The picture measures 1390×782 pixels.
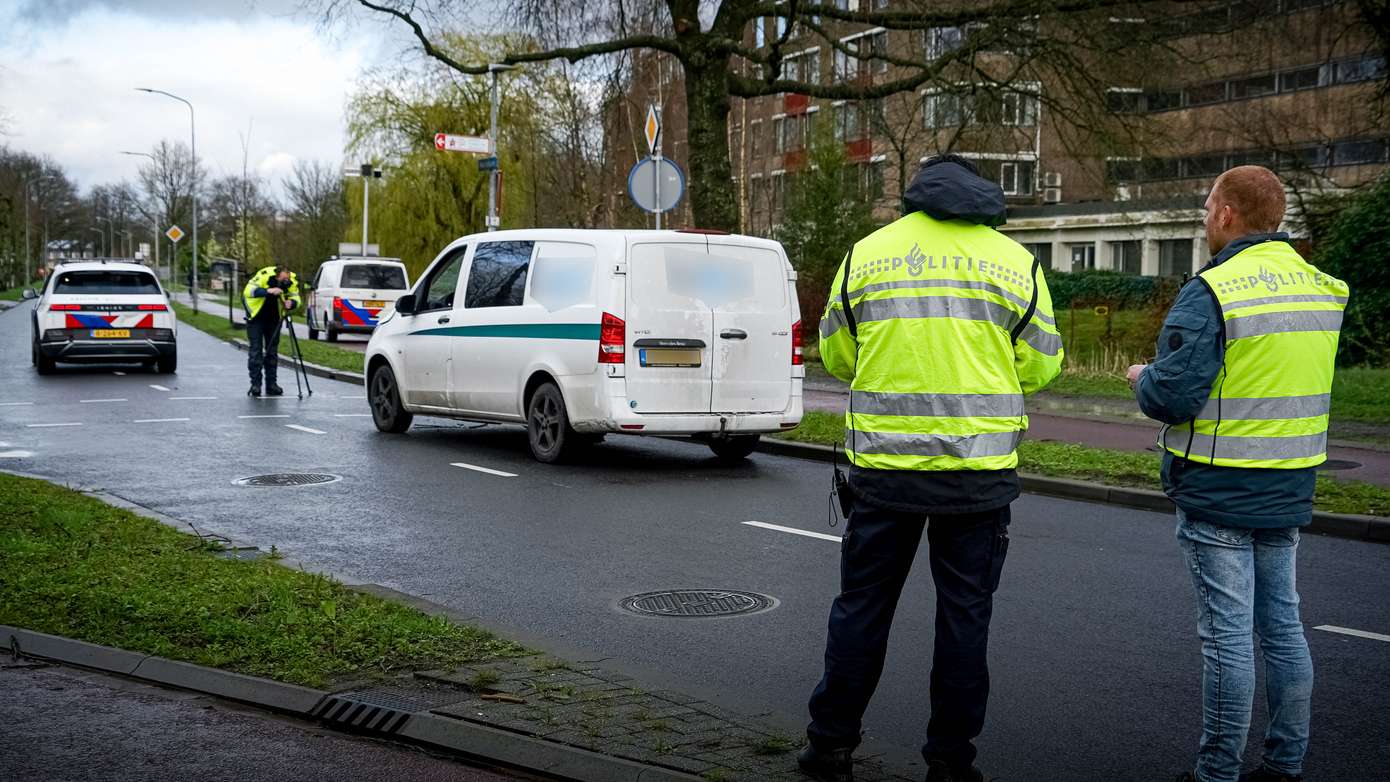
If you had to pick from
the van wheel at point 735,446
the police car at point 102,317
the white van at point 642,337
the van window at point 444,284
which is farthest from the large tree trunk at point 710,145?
the police car at point 102,317

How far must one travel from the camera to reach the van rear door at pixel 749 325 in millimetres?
12094

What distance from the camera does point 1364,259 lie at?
2177cm

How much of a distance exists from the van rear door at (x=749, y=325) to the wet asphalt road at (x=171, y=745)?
23.6ft

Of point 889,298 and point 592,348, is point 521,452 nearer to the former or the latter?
point 592,348

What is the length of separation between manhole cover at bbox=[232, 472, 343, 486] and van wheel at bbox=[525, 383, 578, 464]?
73.6 inches

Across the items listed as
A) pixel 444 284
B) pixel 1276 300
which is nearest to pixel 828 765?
pixel 1276 300

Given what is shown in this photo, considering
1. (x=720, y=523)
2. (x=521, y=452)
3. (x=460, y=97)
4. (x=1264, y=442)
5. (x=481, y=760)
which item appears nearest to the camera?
Answer: (x=1264, y=442)

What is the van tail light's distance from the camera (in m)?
11.9

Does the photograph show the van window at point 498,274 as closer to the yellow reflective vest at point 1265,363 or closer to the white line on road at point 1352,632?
the white line on road at point 1352,632

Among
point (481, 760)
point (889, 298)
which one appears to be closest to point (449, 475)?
point (481, 760)

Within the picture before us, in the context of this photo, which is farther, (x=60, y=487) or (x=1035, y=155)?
(x=1035, y=155)

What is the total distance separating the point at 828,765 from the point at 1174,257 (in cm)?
5575

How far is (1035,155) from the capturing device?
845 inches

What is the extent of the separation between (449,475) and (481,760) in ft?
24.5
